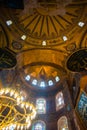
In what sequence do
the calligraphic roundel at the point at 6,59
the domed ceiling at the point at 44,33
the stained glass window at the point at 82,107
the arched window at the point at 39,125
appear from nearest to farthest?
the stained glass window at the point at 82,107 → the calligraphic roundel at the point at 6,59 → the arched window at the point at 39,125 → the domed ceiling at the point at 44,33

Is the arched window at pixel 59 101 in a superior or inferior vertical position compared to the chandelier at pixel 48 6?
inferior

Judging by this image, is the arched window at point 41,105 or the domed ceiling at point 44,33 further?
the domed ceiling at point 44,33

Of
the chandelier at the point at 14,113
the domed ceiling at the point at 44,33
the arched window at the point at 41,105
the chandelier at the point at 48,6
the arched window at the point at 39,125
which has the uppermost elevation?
the chandelier at the point at 48,6

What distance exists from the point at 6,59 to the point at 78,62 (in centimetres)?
452

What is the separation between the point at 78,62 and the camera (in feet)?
49.7

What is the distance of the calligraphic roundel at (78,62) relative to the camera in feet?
48.5

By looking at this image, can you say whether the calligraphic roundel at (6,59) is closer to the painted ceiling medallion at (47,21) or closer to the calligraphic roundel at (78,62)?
the painted ceiling medallion at (47,21)

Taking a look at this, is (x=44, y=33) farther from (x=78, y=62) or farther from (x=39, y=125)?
(x=39, y=125)

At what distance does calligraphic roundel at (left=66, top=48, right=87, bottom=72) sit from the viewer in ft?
48.5

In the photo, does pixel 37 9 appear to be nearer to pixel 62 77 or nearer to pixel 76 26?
pixel 76 26

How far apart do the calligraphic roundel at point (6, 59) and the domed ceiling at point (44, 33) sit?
2.11 metres

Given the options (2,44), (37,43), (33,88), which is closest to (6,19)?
(2,44)

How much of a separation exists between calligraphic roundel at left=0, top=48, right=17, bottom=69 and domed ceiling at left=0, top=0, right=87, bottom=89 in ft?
6.94

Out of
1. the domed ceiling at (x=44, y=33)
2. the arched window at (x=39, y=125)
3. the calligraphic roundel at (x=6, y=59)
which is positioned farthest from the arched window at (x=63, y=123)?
the calligraphic roundel at (x=6, y=59)
